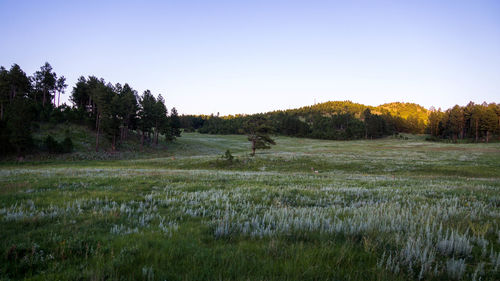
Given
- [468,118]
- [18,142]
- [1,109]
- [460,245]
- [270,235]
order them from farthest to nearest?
1. [468,118]
2. [1,109]
3. [18,142]
4. [270,235]
5. [460,245]

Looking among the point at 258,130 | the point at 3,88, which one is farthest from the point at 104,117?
the point at 258,130

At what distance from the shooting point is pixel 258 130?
44094 millimetres

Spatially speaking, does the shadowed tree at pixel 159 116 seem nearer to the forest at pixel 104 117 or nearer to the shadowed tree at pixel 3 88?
the forest at pixel 104 117

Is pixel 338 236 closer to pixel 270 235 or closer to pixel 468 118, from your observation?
pixel 270 235

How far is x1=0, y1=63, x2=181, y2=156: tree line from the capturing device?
40156 millimetres

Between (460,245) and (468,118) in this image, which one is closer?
(460,245)

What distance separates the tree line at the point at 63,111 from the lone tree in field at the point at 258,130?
37482mm

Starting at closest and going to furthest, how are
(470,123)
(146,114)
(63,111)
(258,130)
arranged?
(258,130) → (63,111) → (146,114) → (470,123)

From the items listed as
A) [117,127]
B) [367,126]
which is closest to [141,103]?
[117,127]

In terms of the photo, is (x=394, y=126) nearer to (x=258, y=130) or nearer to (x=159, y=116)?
(x=258, y=130)

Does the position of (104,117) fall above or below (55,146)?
above

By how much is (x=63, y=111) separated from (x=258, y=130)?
60.7m

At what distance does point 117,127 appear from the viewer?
5672 centimetres

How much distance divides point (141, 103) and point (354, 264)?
3124 inches
